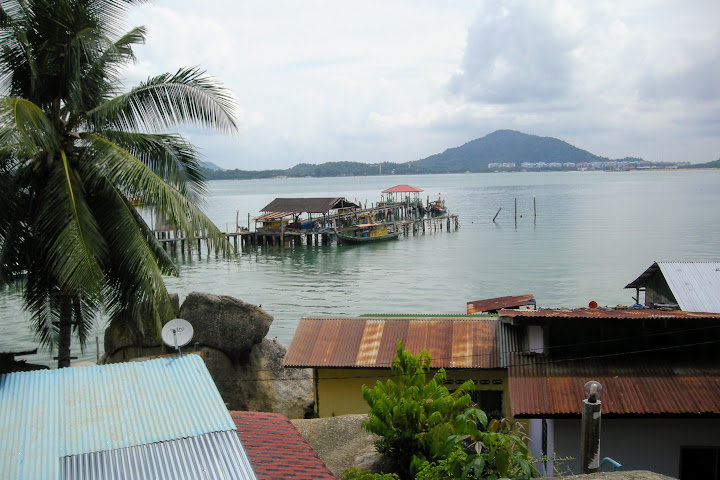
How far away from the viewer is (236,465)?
5.85m

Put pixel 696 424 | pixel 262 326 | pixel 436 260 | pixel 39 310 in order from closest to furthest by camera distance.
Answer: pixel 696 424 < pixel 39 310 < pixel 262 326 < pixel 436 260

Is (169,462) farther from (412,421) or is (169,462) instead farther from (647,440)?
(647,440)

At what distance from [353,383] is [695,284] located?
315 inches

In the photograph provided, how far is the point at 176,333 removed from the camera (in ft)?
28.0

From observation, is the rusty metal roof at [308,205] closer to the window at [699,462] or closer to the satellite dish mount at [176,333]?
the window at [699,462]

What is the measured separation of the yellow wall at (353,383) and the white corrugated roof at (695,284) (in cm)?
460

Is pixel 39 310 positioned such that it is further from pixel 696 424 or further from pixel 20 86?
pixel 696 424

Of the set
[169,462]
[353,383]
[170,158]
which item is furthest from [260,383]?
[169,462]

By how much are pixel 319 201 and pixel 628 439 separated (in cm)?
4922

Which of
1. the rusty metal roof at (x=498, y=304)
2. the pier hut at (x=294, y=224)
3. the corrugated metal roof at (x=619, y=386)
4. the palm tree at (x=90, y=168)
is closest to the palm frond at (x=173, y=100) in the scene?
the palm tree at (x=90, y=168)

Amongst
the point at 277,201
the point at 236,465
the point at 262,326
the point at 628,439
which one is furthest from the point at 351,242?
the point at 236,465

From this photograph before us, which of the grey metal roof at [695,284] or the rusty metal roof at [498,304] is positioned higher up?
the grey metal roof at [695,284]

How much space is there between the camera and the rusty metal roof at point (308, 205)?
5708 cm

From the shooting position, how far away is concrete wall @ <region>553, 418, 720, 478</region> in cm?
1006
